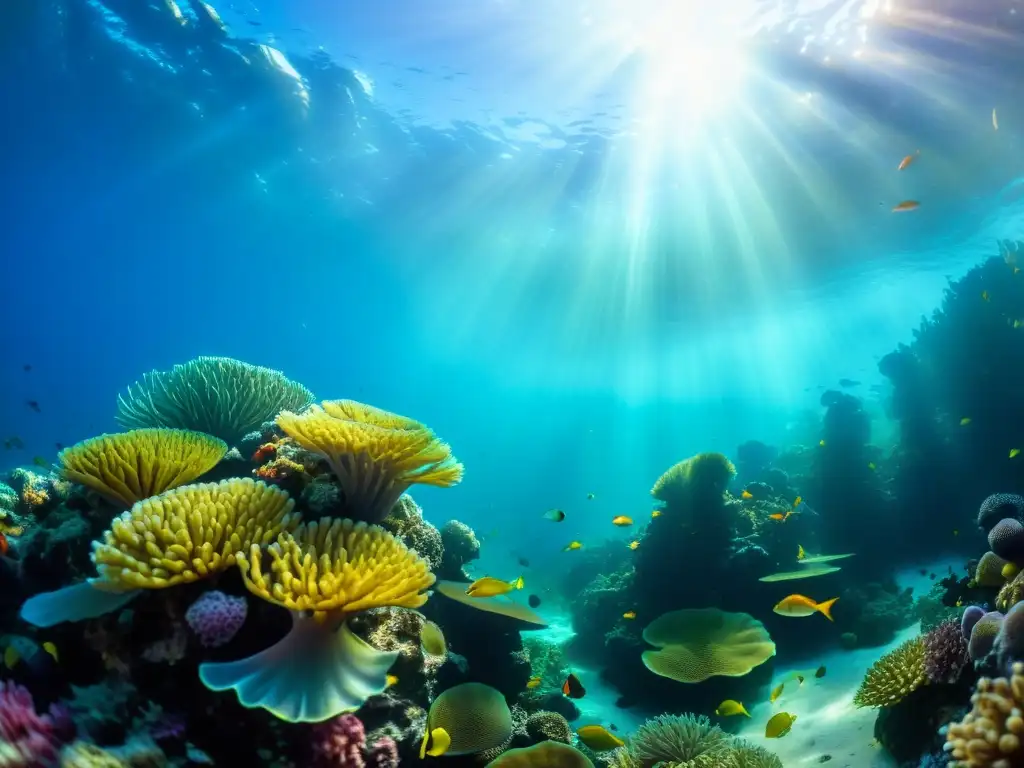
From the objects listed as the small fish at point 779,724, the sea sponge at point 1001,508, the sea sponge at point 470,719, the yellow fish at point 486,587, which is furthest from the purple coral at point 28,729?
the sea sponge at point 1001,508

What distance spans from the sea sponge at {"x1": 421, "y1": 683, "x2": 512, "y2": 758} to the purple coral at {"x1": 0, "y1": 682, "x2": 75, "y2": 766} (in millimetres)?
2361

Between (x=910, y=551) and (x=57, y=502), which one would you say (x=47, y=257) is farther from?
(x=910, y=551)

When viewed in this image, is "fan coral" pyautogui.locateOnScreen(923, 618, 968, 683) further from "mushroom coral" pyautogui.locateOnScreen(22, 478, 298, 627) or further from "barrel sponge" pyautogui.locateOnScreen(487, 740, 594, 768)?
"mushroom coral" pyautogui.locateOnScreen(22, 478, 298, 627)

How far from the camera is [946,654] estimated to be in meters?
4.11

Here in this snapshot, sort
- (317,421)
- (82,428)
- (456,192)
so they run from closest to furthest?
(317,421)
(456,192)
(82,428)

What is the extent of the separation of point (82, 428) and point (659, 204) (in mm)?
101085

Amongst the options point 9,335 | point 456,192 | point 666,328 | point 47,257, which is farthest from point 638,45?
point 9,335

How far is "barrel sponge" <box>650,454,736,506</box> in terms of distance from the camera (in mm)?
10289

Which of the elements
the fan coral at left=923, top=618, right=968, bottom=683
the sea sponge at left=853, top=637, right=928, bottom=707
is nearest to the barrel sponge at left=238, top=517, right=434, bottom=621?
the fan coral at left=923, top=618, right=968, bottom=683

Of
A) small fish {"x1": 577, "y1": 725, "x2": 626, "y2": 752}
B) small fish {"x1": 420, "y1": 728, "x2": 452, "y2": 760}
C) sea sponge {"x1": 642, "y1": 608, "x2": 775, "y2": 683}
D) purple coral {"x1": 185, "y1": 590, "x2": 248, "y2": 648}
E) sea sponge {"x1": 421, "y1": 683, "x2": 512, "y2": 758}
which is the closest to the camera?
purple coral {"x1": 185, "y1": 590, "x2": 248, "y2": 648}

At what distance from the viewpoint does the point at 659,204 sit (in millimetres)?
20859

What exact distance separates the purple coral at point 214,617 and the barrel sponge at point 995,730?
3.95m

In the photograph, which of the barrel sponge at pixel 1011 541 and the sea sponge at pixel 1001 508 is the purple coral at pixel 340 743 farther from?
the sea sponge at pixel 1001 508

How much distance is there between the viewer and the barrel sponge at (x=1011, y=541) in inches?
175
